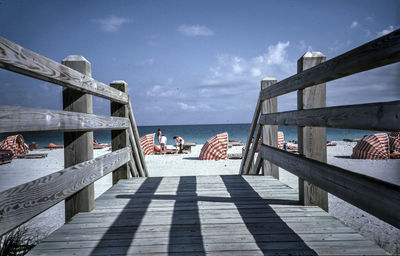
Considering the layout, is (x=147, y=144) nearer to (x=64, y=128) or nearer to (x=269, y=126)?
(x=269, y=126)

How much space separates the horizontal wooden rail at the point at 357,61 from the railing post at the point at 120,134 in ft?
8.48

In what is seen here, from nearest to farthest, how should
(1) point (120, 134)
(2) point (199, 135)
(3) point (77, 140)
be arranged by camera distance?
(3) point (77, 140)
(1) point (120, 134)
(2) point (199, 135)

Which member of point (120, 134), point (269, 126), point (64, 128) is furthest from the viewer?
point (269, 126)

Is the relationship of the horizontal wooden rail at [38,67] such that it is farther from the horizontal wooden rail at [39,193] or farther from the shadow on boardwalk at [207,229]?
the shadow on boardwalk at [207,229]

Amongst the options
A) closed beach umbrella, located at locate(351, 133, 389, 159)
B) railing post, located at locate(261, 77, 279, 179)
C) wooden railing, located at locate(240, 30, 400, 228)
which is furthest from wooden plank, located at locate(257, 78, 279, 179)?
closed beach umbrella, located at locate(351, 133, 389, 159)

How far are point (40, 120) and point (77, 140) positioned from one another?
2.84ft

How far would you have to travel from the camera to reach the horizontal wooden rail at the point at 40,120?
134 cm

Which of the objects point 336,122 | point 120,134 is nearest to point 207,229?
point 336,122

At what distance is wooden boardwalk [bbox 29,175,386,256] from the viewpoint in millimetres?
1894

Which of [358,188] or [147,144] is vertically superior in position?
[358,188]

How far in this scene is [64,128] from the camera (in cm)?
195

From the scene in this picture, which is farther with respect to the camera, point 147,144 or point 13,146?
point 13,146

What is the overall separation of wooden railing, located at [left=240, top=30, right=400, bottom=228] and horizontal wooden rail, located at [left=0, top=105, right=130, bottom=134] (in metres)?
1.94

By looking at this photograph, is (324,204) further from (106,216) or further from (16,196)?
(16,196)
